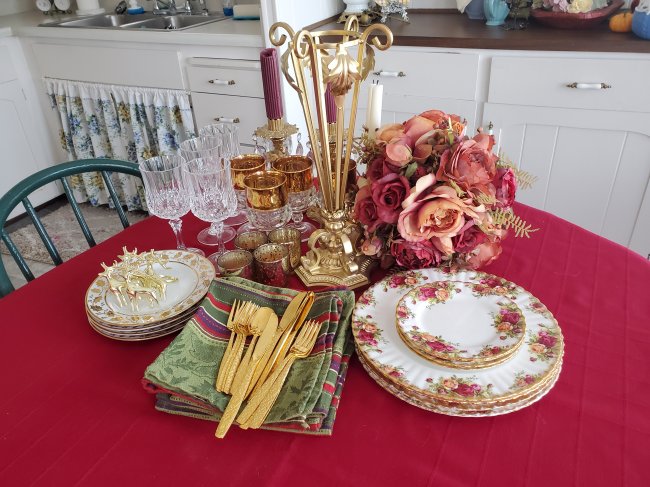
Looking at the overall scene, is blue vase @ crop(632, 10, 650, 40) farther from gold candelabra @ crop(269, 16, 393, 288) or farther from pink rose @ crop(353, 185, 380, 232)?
pink rose @ crop(353, 185, 380, 232)

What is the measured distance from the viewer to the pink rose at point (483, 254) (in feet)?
2.74

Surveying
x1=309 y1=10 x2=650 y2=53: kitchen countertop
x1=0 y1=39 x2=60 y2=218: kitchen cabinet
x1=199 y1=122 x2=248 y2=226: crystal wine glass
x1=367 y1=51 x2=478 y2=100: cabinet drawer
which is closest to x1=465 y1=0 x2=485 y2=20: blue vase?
x1=309 y1=10 x2=650 y2=53: kitchen countertop

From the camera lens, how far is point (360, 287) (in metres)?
0.88

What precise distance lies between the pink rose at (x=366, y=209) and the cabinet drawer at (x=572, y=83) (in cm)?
118

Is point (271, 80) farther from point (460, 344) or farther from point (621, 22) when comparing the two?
point (621, 22)

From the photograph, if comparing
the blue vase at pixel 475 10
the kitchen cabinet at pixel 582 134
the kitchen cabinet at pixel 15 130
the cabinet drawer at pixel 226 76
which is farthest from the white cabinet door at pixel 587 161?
the kitchen cabinet at pixel 15 130

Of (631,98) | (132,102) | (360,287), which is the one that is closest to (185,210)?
(360,287)

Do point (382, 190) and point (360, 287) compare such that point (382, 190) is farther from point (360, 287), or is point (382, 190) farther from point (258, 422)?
point (258, 422)

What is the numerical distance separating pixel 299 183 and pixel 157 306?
34cm

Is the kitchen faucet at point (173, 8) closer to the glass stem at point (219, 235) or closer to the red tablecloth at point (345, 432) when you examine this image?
the glass stem at point (219, 235)

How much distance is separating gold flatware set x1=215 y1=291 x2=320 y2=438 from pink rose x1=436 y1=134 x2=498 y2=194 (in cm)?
28

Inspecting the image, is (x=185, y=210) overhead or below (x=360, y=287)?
overhead

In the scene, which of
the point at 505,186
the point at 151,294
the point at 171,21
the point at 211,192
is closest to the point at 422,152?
the point at 505,186

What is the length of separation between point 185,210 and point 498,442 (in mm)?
644
